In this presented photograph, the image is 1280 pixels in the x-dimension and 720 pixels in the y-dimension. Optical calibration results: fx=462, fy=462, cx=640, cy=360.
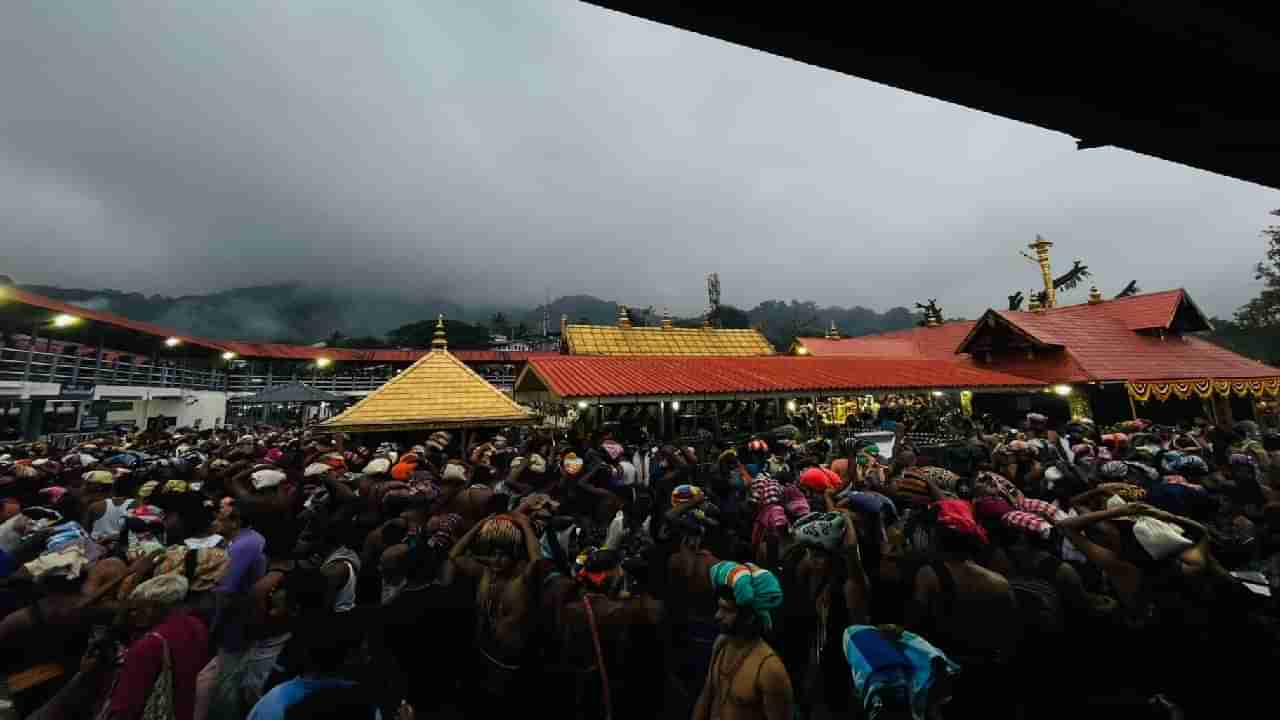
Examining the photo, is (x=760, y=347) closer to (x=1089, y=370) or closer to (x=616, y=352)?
(x=616, y=352)

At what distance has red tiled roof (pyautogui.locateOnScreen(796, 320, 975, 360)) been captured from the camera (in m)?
27.1

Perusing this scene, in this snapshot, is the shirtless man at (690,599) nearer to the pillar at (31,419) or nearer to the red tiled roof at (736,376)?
the red tiled roof at (736,376)

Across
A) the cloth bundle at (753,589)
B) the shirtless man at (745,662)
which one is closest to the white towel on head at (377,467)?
the shirtless man at (745,662)

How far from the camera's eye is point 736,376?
1488 centimetres

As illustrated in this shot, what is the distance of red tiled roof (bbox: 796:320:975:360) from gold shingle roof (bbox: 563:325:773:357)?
Answer: 3323mm

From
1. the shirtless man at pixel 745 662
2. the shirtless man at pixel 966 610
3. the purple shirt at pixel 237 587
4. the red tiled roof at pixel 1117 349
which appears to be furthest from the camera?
the red tiled roof at pixel 1117 349

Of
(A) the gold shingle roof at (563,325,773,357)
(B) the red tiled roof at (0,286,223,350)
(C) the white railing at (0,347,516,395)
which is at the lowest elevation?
(C) the white railing at (0,347,516,395)

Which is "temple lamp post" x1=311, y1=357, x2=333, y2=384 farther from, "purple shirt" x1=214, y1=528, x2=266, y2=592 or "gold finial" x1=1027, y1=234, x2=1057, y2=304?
"gold finial" x1=1027, y1=234, x2=1057, y2=304

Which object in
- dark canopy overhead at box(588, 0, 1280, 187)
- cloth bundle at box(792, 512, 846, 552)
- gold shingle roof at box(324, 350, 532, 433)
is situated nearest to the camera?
dark canopy overhead at box(588, 0, 1280, 187)

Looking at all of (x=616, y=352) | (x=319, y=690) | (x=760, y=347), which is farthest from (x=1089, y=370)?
(x=319, y=690)

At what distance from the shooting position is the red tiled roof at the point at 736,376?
12.3 m

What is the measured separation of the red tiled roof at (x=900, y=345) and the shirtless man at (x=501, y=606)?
2531cm

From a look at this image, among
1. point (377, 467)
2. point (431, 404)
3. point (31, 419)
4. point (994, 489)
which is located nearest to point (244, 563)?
point (377, 467)

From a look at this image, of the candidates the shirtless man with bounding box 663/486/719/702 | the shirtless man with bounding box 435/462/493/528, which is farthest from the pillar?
the shirtless man with bounding box 663/486/719/702
